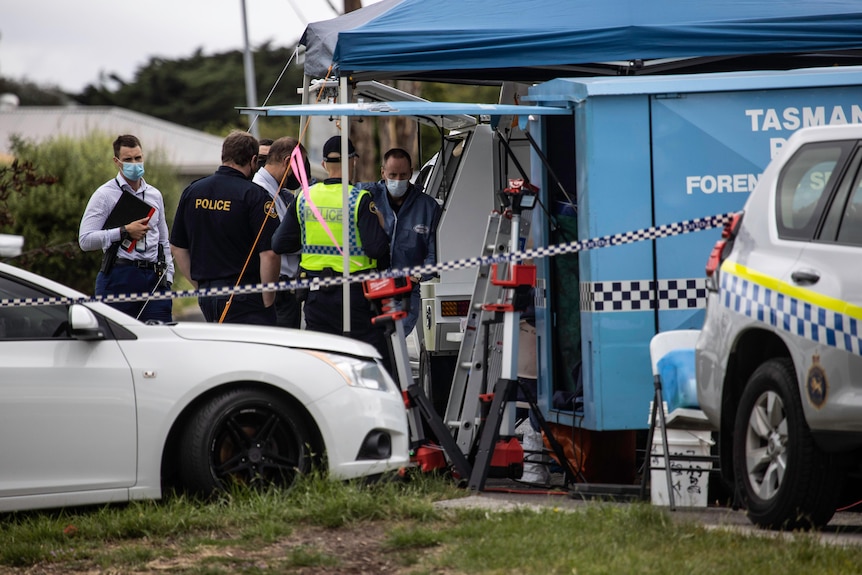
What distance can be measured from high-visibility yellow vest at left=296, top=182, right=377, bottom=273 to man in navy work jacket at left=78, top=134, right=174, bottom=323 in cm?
129

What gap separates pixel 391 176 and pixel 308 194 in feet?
2.48

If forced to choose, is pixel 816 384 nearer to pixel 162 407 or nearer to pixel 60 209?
pixel 162 407

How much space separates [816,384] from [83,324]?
3.43 metres

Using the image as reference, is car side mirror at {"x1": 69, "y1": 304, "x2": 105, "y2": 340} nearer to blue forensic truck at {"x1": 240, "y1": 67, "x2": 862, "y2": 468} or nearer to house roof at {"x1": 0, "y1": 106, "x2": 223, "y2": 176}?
blue forensic truck at {"x1": 240, "y1": 67, "x2": 862, "y2": 468}

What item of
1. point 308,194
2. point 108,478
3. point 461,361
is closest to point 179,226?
point 308,194

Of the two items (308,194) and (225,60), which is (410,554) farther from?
(225,60)

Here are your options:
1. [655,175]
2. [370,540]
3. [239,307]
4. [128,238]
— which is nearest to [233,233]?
[239,307]

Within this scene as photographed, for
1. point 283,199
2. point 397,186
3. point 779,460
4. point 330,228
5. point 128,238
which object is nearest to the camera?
point 779,460

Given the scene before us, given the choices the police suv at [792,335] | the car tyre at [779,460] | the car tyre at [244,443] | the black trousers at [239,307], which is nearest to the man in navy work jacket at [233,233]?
the black trousers at [239,307]

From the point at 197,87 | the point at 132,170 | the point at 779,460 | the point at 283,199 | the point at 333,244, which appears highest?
the point at 197,87

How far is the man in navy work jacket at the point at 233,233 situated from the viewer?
29.3 feet

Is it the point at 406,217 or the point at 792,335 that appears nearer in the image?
the point at 792,335

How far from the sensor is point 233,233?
8.95 meters

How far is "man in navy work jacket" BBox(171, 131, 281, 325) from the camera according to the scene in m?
8.93
